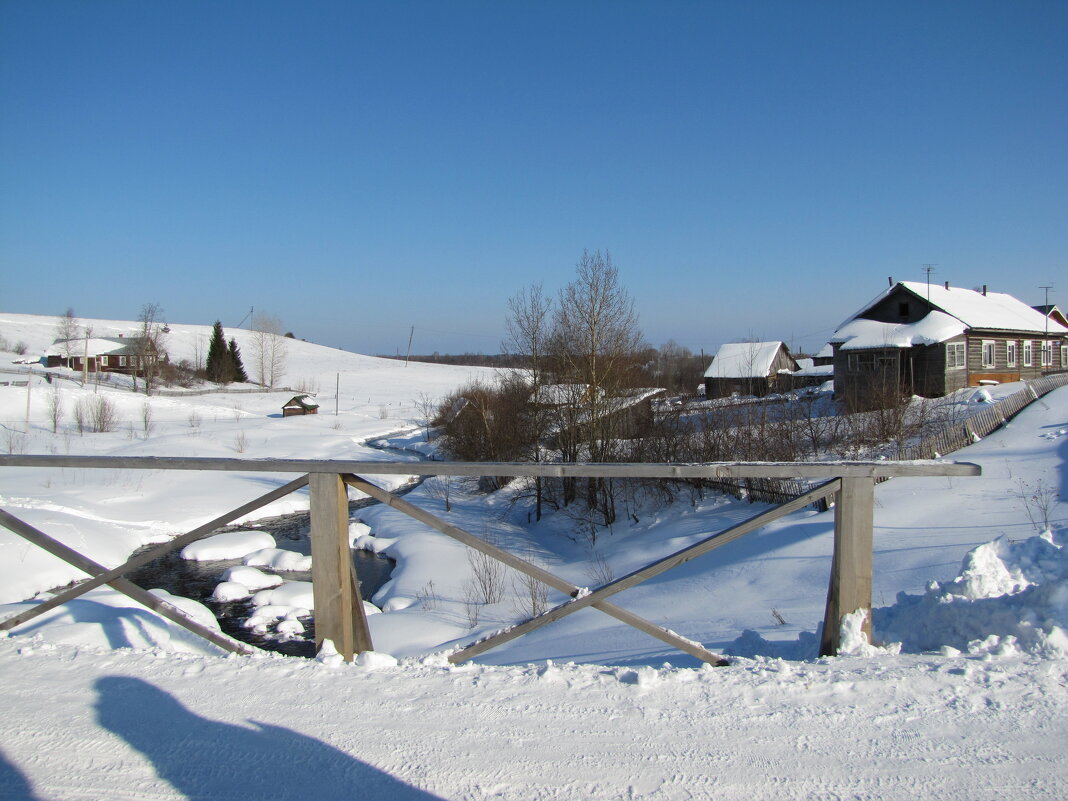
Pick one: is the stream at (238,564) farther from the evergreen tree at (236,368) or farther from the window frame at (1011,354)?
the evergreen tree at (236,368)

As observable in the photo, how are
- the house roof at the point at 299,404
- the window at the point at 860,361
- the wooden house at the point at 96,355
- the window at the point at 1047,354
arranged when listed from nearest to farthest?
the window at the point at 860,361 → the window at the point at 1047,354 → the house roof at the point at 299,404 → the wooden house at the point at 96,355

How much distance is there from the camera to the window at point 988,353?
3152 cm

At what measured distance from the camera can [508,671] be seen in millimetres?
3197

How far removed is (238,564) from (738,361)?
115 feet

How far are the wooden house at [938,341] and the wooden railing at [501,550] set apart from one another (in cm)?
2555

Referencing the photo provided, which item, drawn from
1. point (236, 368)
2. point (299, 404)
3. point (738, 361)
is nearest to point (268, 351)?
point (236, 368)

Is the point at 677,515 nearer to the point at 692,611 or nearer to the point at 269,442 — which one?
the point at 692,611

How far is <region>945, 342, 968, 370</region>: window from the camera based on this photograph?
1162 inches

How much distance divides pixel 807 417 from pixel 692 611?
13316 mm

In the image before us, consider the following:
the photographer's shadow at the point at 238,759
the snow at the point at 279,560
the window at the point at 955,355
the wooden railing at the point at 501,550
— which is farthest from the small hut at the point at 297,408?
the photographer's shadow at the point at 238,759

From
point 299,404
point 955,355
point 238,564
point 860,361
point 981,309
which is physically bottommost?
point 238,564

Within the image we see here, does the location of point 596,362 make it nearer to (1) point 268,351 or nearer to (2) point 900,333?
(2) point 900,333

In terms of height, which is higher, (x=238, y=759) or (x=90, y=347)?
(x=90, y=347)

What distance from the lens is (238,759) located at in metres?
2.53
